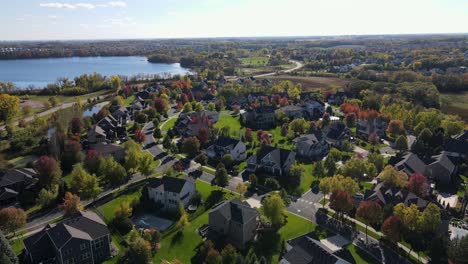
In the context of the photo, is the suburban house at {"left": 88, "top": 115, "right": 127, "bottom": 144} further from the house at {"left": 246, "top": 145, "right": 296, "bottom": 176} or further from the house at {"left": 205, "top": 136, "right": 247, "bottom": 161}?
the house at {"left": 246, "top": 145, "right": 296, "bottom": 176}

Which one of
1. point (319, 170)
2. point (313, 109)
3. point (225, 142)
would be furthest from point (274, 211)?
point (313, 109)

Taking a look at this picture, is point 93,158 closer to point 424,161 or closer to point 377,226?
point 377,226

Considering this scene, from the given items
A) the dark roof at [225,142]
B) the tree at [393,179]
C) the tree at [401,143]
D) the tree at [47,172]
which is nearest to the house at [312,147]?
the dark roof at [225,142]

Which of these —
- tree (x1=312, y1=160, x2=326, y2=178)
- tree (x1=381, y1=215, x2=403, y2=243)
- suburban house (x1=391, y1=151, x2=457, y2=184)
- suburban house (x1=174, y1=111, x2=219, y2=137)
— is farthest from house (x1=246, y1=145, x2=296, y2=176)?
tree (x1=381, y1=215, x2=403, y2=243)

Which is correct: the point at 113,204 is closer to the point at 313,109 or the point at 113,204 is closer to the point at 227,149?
the point at 227,149

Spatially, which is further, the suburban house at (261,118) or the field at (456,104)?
the field at (456,104)

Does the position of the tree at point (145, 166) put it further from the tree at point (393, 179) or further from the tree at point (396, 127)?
the tree at point (396, 127)
